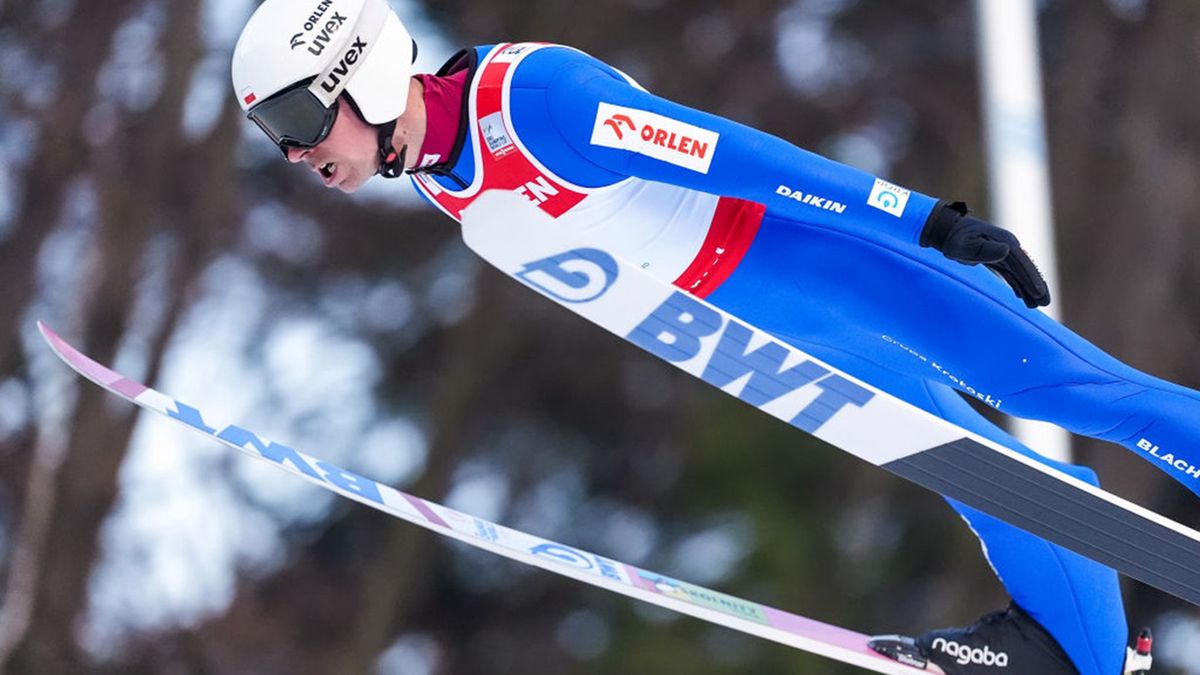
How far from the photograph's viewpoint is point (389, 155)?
8.70ft

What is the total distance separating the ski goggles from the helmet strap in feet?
0.28

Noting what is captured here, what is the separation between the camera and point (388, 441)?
8656mm

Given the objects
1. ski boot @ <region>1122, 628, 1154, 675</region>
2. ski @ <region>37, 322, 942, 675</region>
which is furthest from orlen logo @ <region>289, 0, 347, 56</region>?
ski boot @ <region>1122, 628, 1154, 675</region>

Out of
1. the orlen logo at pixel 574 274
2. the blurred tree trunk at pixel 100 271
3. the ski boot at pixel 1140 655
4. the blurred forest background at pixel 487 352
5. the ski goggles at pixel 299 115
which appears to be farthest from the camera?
the blurred forest background at pixel 487 352

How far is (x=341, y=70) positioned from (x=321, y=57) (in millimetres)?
38

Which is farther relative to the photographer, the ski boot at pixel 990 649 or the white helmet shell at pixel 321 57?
the ski boot at pixel 990 649

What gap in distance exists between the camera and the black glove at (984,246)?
2420 mm

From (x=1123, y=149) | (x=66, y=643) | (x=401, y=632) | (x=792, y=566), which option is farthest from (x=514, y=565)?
(x=1123, y=149)

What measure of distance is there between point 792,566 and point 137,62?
13.9ft

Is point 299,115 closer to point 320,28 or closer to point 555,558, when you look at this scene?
point 320,28

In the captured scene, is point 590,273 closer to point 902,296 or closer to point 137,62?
point 902,296

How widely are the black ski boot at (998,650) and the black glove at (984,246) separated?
0.74m

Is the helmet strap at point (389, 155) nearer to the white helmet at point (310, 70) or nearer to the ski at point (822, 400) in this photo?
the white helmet at point (310, 70)

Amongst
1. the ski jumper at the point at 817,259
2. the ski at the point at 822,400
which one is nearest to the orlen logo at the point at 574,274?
the ski at the point at 822,400
